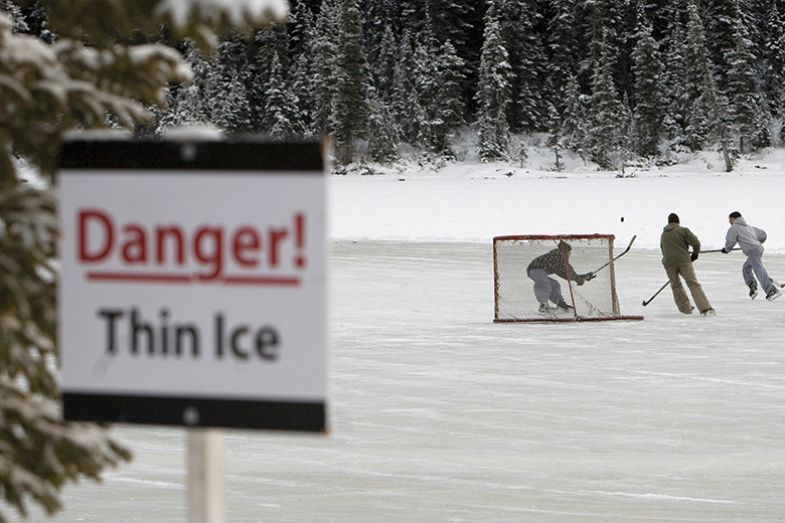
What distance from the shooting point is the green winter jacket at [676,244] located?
68.7 feet

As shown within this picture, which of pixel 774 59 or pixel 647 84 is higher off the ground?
pixel 774 59

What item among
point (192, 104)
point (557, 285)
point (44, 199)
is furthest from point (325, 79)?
point (44, 199)

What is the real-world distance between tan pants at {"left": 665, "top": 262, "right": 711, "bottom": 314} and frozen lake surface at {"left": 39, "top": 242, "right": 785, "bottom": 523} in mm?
790

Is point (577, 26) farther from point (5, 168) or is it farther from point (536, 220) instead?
point (5, 168)

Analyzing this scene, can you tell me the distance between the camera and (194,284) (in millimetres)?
2572

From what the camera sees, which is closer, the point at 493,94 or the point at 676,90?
the point at 493,94

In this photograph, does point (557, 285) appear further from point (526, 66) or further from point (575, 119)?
point (526, 66)

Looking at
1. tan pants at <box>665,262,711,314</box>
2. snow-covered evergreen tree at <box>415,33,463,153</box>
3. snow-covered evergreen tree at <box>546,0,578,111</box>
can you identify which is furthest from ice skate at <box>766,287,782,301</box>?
snow-covered evergreen tree at <box>546,0,578,111</box>

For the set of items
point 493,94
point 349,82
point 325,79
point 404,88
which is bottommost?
point 493,94

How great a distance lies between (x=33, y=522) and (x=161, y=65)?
6.06 m

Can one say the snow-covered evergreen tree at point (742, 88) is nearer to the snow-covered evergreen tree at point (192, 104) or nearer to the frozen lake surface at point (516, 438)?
the snow-covered evergreen tree at point (192, 104)

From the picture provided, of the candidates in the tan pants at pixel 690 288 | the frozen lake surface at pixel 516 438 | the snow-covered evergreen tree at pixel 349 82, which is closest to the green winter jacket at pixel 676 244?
the tan pants at pixel 690 288

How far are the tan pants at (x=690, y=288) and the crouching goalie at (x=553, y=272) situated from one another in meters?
1.31

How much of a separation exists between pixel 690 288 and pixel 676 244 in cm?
92
